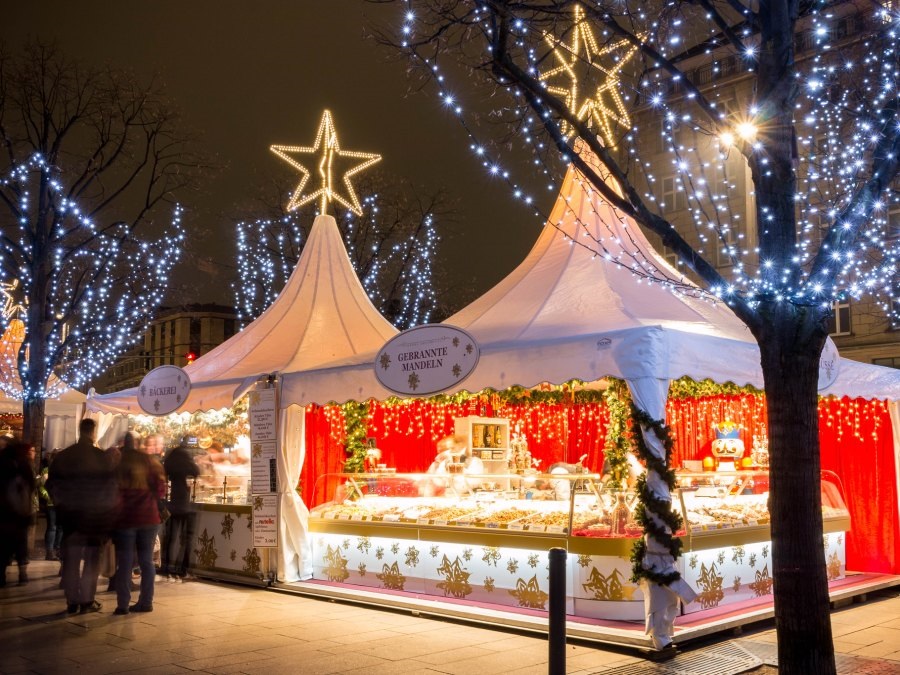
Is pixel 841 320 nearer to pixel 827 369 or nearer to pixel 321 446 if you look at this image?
pixel 827 369

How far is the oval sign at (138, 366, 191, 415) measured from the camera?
38.1 feet

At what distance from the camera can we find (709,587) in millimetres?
8609

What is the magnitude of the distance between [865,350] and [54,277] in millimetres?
22003

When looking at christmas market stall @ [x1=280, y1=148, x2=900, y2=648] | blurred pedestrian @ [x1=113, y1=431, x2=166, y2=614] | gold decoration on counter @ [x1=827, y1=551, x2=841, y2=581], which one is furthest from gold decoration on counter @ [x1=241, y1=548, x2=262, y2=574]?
gold decoration on counter @ [x1=827, y1=551, x2=841, y2=581]

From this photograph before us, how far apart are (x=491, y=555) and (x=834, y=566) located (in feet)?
14.8

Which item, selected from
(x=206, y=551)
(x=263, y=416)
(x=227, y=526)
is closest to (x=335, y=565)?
(x=227, y=526)

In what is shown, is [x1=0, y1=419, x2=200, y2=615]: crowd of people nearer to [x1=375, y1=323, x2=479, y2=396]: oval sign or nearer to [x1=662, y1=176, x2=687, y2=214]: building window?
[x1=375, y1=323, x2=479, y2=396]: oval sign

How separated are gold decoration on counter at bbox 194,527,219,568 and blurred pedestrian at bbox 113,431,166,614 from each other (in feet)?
7.83

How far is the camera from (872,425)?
456 inches

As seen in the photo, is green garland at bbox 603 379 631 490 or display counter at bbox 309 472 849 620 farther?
green garland at bbox 603 379 631 490

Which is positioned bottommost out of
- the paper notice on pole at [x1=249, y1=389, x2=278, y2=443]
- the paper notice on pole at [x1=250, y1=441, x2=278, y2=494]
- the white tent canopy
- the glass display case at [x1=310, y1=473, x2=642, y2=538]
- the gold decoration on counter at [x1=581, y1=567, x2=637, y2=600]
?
the gold decoration on counter at [x1=581, y1=567, x2=637, y2=600]

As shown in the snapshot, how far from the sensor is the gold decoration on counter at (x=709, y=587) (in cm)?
850

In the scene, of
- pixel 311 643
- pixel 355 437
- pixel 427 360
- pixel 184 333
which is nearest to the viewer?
pixel 311 643

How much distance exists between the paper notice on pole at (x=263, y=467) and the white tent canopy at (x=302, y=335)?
2.46 feet
